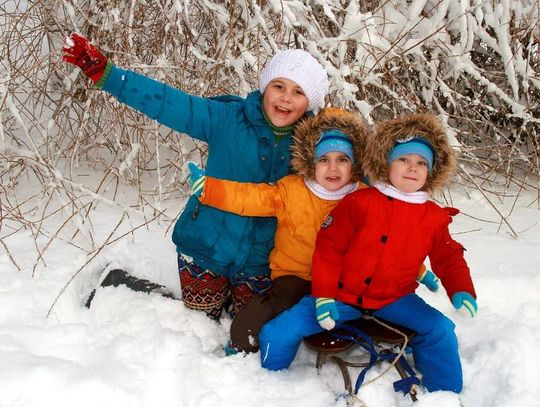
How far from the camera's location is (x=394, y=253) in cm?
215

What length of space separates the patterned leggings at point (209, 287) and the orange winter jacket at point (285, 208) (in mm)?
130

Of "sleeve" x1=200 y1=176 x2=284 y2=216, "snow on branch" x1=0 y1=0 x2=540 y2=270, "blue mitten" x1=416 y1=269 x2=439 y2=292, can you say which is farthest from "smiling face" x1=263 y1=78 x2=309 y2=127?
"blue mitten" x1=416 y1=269 x2=439 y2=292

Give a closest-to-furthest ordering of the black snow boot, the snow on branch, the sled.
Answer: the sled < the black snow boot < the snow on branch

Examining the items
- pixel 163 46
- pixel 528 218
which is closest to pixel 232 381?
pixel 163 46

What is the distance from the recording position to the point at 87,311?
2.44 meters

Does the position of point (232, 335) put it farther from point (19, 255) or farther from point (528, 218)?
point (528, 218)

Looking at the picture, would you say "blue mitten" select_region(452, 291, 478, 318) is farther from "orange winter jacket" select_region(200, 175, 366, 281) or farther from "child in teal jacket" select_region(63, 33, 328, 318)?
"child in teal jacket" select_region(63, 33, 328, 318)

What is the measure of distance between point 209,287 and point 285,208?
478 millimetres

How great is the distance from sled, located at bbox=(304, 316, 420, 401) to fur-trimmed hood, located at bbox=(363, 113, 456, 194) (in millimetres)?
540

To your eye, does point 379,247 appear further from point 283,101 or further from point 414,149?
point 283,101

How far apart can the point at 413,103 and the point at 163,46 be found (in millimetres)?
1318

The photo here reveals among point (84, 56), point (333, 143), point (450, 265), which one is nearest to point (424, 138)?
point (333, 143)

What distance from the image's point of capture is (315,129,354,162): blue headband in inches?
86.8

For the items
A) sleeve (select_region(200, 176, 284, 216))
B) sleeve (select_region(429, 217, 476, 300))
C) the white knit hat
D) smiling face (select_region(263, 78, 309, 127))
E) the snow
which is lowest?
the snow
